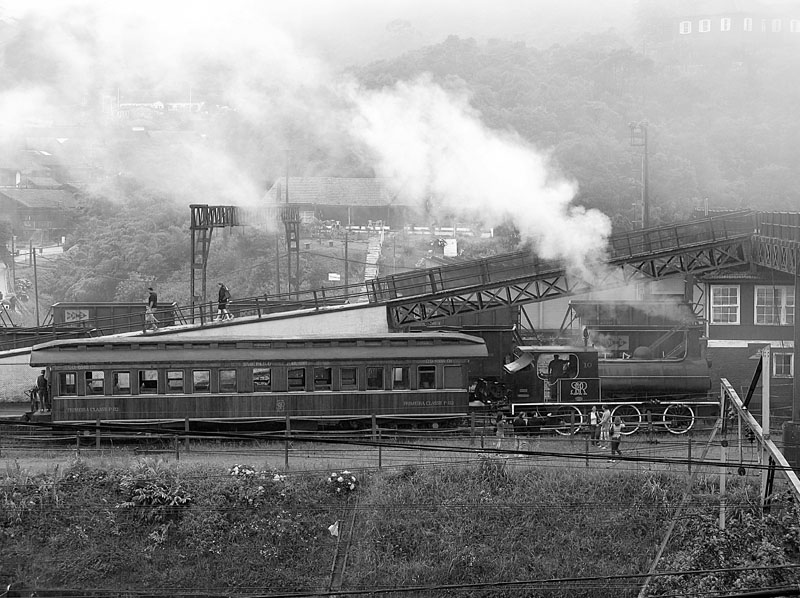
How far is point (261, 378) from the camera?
26.0m

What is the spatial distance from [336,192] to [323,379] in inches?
1736

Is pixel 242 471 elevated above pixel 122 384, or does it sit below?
below

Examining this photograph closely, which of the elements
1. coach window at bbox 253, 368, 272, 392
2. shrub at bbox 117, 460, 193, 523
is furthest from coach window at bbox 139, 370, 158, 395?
shrub at bbox 117, 460, 193, 523

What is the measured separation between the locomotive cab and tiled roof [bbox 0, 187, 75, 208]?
63.2 m

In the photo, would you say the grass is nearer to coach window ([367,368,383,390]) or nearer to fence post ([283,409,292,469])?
fence post ([283,409,292,469])

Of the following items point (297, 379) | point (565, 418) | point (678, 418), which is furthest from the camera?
point (678, 418)

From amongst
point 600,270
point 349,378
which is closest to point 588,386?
point 600,270

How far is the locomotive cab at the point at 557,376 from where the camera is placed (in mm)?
27688

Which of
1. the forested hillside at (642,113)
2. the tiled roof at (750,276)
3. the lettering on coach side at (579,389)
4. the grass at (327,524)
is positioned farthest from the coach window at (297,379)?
the forested hillside at (642,113)

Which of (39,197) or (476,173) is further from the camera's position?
(39,197)

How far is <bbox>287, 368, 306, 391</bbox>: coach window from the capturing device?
26.1 metres

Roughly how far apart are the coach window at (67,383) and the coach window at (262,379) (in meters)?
4.41

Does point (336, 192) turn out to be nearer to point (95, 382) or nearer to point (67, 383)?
point (95, 382)

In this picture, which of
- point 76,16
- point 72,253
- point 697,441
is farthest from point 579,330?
point 76,16
